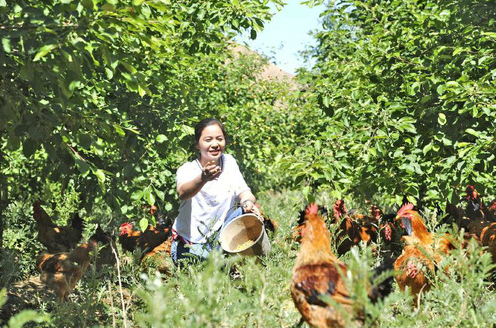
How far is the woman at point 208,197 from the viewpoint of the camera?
446 cm

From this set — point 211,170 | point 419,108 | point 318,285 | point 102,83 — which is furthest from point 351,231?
point 318,285

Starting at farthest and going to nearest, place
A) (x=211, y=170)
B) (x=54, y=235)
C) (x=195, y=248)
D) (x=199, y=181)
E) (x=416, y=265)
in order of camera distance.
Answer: (x=54, y=235)
(x=195, y=248)
(x=199, y=181)
(x=416, y=265)
(x=211, y=170)

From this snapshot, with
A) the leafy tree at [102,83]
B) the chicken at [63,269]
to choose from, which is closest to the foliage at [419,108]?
the leafy tree at [102,83]

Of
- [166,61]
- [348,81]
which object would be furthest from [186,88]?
[348,81]

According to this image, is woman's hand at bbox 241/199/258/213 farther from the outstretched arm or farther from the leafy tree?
the leafy tree

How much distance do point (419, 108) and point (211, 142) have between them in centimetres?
195

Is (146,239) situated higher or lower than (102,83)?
lower

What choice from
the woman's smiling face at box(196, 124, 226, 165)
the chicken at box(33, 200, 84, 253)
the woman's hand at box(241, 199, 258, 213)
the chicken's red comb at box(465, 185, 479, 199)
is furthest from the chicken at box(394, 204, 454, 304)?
the chicken at box(33, 200, 84, 253)

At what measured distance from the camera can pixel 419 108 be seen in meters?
4.89

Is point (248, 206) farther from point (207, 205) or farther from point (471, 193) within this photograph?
point (471, 193)

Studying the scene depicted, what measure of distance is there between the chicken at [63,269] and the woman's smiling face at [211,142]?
53.6 inches

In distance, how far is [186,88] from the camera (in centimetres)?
496

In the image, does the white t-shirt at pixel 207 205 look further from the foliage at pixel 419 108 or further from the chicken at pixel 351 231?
the chicken at pixel 351 231

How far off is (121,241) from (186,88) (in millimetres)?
2522
